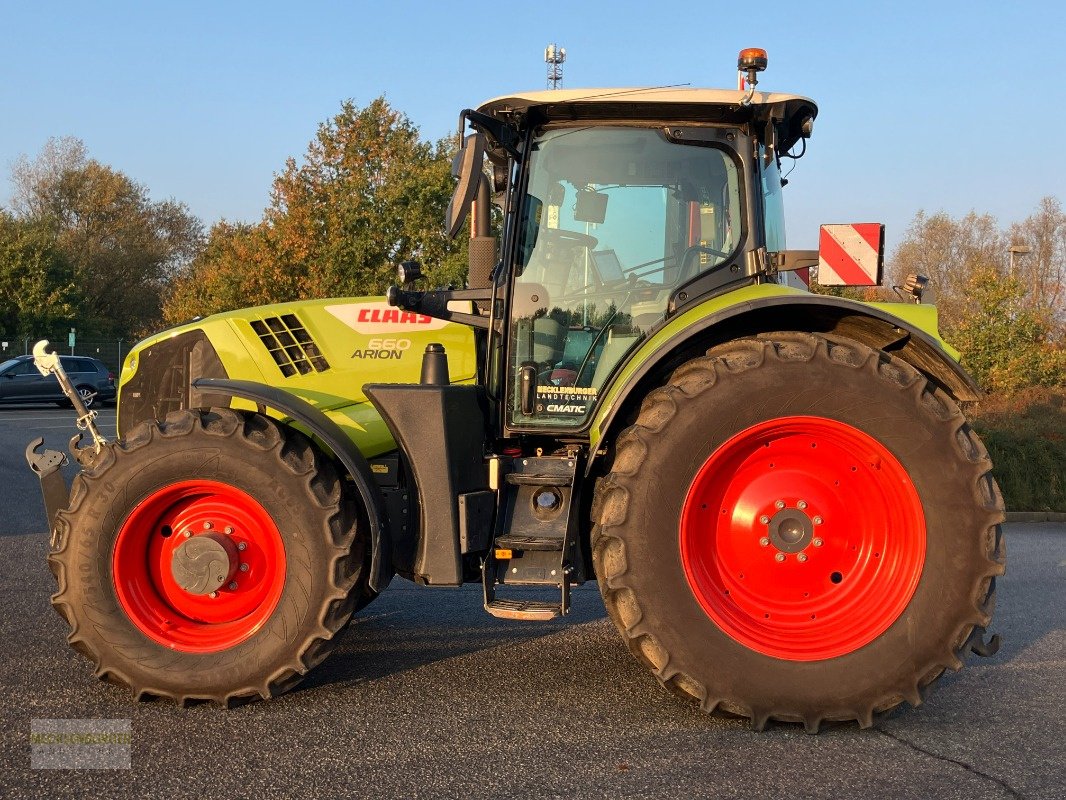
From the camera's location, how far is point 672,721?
3.92 meters

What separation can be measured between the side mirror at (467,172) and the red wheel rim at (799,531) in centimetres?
142

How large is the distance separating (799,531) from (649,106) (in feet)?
6.27

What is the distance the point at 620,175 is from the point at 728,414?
1219 millimetres

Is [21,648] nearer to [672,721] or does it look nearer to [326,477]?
[326,477]

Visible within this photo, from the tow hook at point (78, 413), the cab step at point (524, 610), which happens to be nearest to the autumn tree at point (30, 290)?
the tow hook at point (78, 413)

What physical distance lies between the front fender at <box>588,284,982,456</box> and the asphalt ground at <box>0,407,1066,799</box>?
109cm

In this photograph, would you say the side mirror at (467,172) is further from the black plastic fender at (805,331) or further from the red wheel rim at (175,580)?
the red wheel rim at (175,580)

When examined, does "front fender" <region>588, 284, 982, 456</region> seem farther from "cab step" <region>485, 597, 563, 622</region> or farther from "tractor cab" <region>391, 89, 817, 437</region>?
"cab step" <region>485, 597, 563, 622</region>

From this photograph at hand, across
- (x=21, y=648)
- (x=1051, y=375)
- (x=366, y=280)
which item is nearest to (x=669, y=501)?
(x=21, y=648)

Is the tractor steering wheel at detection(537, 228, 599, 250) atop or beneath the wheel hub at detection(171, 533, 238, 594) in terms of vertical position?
atop

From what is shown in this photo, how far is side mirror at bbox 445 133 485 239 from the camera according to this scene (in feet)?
13.0

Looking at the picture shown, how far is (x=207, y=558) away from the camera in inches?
160

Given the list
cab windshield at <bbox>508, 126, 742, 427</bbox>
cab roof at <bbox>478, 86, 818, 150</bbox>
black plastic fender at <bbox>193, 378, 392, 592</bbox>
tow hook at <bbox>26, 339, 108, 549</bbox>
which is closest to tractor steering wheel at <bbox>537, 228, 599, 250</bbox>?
cab windshield at <bbox>508, 126, 742, 427</bbox>

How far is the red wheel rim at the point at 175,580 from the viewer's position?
409 cm
